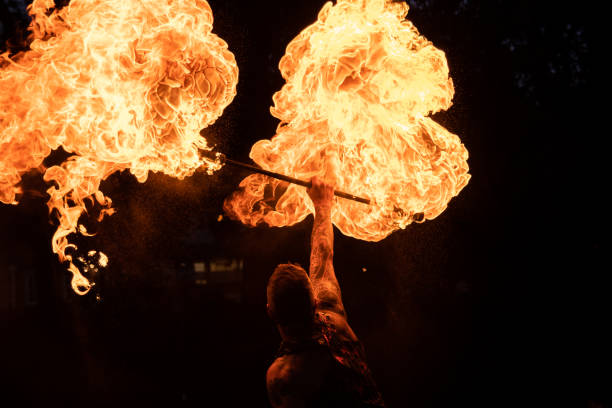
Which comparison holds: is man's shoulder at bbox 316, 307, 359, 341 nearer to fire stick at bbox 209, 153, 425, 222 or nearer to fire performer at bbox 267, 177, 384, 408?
fire performer at bbox 267, 177, 384, 408

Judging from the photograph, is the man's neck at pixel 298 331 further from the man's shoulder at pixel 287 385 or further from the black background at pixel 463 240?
the black background at pixel 463 240

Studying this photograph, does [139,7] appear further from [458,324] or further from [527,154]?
[458,324]

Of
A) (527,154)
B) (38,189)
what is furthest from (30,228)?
(527,154)

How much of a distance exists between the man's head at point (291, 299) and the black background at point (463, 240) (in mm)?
5346

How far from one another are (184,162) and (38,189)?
547 cm

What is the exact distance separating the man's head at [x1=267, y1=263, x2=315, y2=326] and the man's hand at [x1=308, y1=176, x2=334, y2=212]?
118 cm

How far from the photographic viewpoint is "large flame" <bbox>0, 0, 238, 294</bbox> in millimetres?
3211

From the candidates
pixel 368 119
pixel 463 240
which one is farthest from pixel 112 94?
pixel 463 240

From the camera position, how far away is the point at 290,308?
217cm

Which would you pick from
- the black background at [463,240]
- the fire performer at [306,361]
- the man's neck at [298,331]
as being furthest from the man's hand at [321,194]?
the black background at [463,240]

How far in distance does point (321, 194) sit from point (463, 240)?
17.4 feet

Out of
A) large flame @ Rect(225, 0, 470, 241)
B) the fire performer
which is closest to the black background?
large flame @ Rect(225, 0, 470, 241)

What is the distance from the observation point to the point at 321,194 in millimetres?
3371

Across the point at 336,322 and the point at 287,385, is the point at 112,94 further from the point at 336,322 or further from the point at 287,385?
the point at 287,385
